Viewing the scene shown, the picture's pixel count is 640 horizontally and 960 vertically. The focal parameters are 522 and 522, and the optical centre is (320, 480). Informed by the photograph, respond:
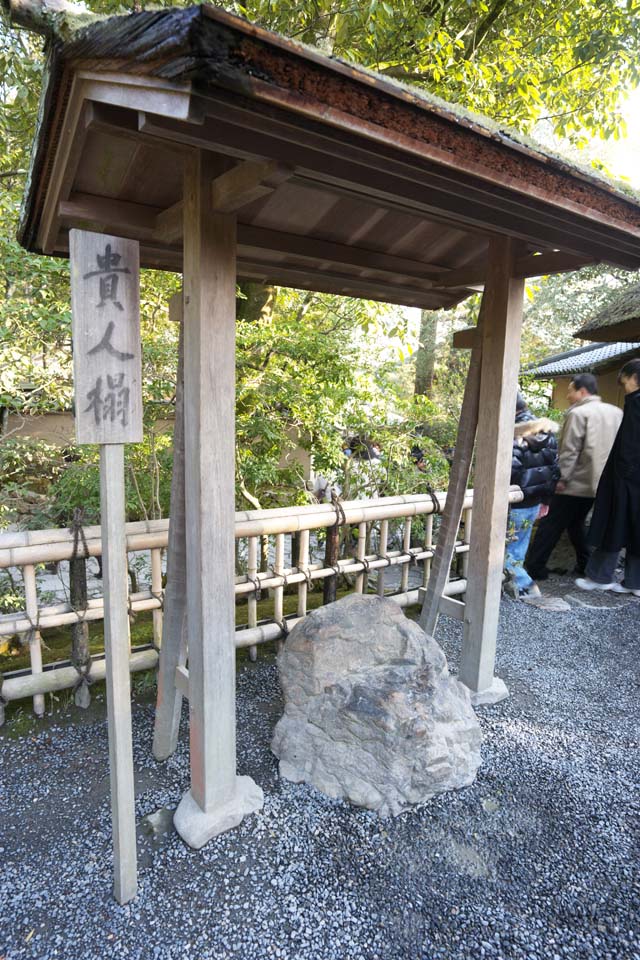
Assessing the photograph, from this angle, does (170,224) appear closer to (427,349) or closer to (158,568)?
(158,568)

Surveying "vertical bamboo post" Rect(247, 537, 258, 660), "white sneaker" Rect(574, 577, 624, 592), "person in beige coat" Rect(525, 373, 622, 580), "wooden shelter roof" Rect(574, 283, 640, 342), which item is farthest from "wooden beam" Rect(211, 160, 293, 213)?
"wooden shelter roof" Rect(574, 283, 640, 342)

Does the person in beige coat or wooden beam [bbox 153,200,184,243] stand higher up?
wooden beam [bbox 153,200,184,243]

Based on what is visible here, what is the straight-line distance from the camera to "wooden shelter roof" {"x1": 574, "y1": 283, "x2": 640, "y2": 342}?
5.93 meters

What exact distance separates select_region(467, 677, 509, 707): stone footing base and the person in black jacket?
183 centimetres

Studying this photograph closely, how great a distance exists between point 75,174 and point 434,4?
4.64 meters

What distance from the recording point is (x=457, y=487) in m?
3.19

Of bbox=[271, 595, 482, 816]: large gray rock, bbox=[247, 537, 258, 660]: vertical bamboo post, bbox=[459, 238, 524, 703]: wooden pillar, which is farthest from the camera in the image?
bbox=[247, 537, 258, 660]: vertical bamboo post

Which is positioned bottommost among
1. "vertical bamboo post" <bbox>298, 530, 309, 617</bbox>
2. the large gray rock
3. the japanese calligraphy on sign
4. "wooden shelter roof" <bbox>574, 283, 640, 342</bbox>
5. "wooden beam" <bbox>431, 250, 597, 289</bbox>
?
the large gray rock

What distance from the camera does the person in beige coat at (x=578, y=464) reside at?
5176 millimetres

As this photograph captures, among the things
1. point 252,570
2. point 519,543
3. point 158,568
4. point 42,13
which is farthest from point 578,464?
point 42,13

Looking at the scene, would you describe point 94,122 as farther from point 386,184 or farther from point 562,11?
point 562,11

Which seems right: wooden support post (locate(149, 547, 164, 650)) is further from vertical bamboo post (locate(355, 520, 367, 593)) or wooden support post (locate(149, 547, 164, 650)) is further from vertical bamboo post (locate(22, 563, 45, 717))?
vertical bamboo post (locate(355, 520, 367, 593))

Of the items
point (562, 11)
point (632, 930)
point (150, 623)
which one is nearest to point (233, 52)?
point (632, 930)

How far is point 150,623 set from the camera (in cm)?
409
